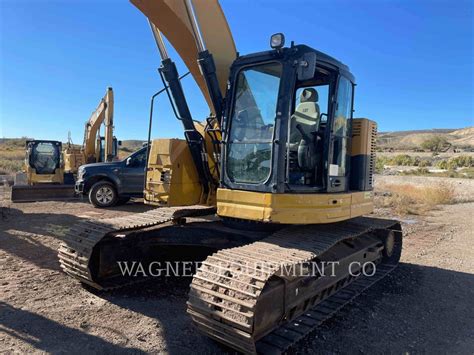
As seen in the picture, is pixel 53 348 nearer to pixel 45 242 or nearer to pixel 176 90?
pixel 176 90

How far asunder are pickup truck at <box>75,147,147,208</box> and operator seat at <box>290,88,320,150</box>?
8291 mm

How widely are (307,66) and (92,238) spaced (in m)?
3.22

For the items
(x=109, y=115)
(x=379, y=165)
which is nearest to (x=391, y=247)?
(x=109, y=115)

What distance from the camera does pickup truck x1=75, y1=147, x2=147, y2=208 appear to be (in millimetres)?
12555

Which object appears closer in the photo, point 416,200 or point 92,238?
point 92,238

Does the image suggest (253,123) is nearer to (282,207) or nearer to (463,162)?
(282,207)

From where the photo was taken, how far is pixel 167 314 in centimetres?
450

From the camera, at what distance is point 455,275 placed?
6434mm

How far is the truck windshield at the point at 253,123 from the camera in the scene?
14.3 ft

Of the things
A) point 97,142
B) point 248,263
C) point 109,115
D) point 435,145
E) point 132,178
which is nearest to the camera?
point 248,263

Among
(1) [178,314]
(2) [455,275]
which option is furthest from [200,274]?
(2) [455,275]

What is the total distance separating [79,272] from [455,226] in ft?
32.3

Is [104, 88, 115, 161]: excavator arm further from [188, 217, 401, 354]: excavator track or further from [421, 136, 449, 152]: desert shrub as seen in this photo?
[421, 136, 449, 152]: desert shrub

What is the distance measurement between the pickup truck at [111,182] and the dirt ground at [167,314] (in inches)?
209
